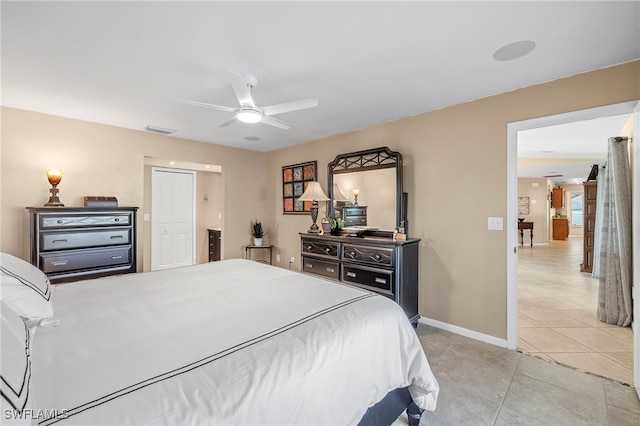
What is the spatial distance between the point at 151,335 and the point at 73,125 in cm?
358

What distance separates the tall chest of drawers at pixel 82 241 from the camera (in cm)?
280

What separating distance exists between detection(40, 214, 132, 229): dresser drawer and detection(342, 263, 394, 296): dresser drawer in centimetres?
270

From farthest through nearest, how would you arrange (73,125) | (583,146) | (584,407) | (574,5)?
(583,146)
(73,125)
(584,407)
(574,5)

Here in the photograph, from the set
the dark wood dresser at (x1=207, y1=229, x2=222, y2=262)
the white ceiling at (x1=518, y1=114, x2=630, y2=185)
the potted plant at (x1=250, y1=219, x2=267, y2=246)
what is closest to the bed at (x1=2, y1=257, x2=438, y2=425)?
the white ceiling at (x1=518, y1=114, x2=630, y2=185)

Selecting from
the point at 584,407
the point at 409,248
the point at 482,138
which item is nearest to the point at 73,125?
the point at 409,248

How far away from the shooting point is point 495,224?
2773mm

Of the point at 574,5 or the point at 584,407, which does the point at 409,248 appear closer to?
the point at 584,407

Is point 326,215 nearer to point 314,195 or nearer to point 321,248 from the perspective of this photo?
point 314,195

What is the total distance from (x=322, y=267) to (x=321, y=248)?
0.81ft

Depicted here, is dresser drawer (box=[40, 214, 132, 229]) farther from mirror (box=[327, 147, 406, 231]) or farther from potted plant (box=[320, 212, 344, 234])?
mirror (box=[327, 147, 406, 231])

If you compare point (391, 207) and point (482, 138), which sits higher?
point (482, 138)

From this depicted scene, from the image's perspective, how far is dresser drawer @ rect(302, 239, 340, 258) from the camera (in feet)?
11.6

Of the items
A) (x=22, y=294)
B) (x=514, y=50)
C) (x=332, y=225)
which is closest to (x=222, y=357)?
(x=22, y=294)

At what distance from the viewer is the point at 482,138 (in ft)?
9.35
